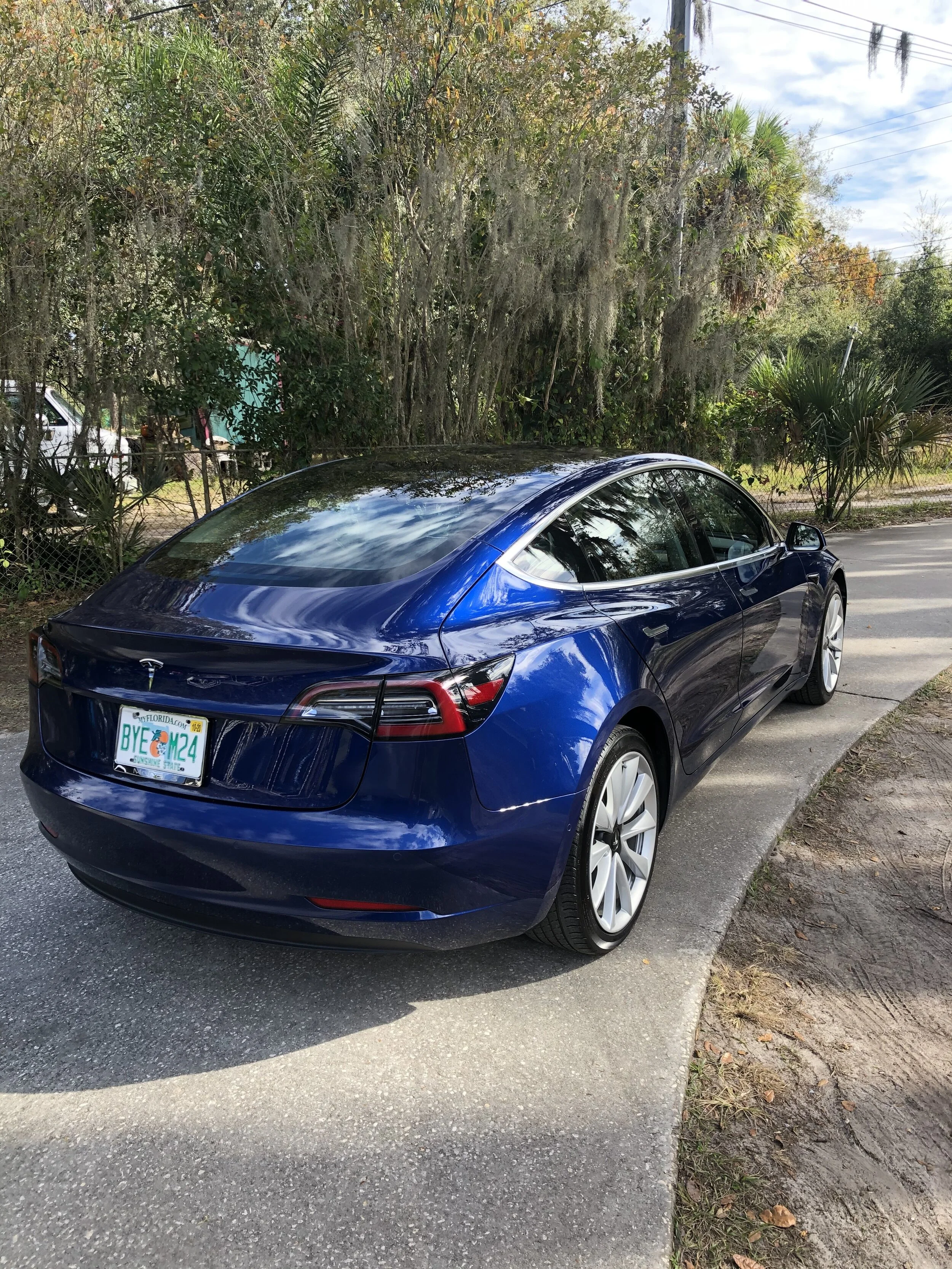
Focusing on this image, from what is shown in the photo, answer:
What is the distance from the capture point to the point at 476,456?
3.86m

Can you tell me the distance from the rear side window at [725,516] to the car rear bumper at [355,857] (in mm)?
1864

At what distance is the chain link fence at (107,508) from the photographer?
779 cm

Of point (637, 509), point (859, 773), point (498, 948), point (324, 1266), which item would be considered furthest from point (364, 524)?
point (859, 773)

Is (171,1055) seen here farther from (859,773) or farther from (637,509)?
(859,773)

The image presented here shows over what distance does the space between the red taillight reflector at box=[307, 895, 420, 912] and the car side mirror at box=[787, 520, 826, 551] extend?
10.4ft

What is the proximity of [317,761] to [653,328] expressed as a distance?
8747 mm

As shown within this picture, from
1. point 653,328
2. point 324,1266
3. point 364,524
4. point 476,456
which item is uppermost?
point 653,328

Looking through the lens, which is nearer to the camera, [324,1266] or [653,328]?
[324,1266]

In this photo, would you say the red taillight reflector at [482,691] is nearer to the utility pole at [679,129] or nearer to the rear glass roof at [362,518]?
the rear glass roof at [362,518]

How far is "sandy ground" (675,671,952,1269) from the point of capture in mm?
Answer: 2092

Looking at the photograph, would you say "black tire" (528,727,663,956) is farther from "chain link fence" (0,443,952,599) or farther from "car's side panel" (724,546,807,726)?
"chain link fence" (0,443,952,599)

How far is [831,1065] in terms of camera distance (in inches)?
103

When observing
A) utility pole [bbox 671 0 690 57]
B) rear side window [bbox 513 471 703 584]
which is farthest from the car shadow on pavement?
utility pole [bbox 671 0 690 57]

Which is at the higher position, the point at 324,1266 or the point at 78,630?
the point at 78,630
